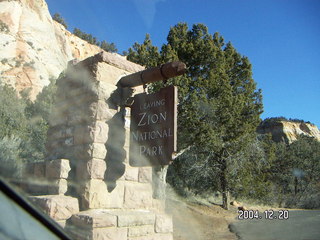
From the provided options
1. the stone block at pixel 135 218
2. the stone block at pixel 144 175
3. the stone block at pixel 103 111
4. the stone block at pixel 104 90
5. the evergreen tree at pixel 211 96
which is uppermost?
the evergreen tree at pixel 211 96

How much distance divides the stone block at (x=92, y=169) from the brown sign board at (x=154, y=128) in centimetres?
36

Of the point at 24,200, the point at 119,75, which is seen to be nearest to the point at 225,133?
the point at 119,75

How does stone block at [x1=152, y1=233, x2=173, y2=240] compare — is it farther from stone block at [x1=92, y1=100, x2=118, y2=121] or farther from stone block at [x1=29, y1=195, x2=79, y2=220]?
stone block at [x1=92, y1=100, x2=118, y2=121]

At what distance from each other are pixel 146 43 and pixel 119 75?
10.6 metres

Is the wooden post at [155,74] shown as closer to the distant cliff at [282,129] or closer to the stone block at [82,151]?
the stone block at [82,151]

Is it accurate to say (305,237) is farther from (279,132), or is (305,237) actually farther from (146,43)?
(279,132)

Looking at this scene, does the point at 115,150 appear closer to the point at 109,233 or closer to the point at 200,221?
the point at 109,233

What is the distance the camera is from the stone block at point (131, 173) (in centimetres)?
396

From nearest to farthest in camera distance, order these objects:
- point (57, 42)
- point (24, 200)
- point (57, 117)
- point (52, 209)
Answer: point (24, 200), point (52, 209), point (57, 117), point (57, 42)

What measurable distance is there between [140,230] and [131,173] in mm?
737

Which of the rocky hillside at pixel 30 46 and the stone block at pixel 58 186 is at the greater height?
the rocky hillside at pixel 30 46

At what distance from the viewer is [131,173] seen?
402cm

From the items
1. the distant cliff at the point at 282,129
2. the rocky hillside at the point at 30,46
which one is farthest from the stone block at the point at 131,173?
the distant cliff at the point at 282,129

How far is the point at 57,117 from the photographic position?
4.52 m
